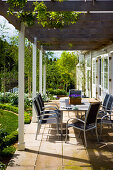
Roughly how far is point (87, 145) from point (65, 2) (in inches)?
113

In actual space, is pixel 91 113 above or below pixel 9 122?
above

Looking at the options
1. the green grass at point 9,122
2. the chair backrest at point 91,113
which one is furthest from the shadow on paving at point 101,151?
the green grass at point 9,122

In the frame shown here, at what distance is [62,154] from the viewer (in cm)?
445

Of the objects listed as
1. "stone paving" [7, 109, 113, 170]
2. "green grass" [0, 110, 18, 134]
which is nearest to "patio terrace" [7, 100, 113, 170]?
"stone paving" [7, 109, 113, 170]

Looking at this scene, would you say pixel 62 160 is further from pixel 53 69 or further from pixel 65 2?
pixel 53 69

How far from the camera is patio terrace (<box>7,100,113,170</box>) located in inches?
155

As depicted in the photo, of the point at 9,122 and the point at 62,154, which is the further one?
the point at 9,122

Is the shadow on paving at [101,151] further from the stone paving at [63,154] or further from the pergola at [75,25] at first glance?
the pergola at [75,25]

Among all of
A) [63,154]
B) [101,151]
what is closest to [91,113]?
[101,151]

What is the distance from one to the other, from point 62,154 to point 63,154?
0.06ft

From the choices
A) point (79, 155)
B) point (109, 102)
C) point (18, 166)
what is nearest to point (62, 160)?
point (79, 155)

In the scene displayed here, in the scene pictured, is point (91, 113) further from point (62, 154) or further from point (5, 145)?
point (5, 145)

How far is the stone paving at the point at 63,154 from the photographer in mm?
3914

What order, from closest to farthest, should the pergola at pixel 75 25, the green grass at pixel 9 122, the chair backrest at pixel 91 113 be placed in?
the pergola at pixel 75 25
the chair backrest at pixel 91 113
the green grass at pixel 9 122
